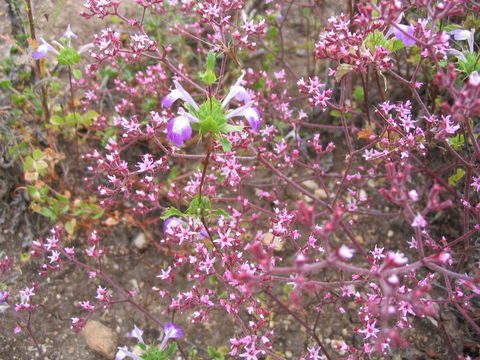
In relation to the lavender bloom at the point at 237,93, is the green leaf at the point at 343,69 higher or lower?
higher

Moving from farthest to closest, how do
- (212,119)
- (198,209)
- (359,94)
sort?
(359,94) < (198,209) < (212,119)

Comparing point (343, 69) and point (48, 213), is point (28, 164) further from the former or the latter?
point (343, 69)

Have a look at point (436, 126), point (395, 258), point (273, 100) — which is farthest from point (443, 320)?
point (273, 100)

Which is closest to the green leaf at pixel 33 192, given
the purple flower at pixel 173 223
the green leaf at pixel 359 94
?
the purple flower at pixel 173 223

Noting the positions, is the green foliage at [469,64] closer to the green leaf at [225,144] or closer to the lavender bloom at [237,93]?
the lavender bloom at [237,93]

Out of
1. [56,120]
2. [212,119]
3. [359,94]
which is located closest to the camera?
[212,119]

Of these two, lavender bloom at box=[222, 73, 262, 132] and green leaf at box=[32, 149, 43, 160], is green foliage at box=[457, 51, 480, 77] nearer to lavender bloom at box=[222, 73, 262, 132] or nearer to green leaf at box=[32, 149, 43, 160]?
lavender bloom at box=[222, 73, 262, 132]

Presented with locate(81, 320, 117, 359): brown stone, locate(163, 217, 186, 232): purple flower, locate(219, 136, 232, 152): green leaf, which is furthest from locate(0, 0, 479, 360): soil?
locate(219, 136, 232, 152): green leaf

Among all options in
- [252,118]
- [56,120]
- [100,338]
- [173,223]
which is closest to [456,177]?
[252,118]

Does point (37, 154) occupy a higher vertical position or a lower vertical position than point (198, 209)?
higher
